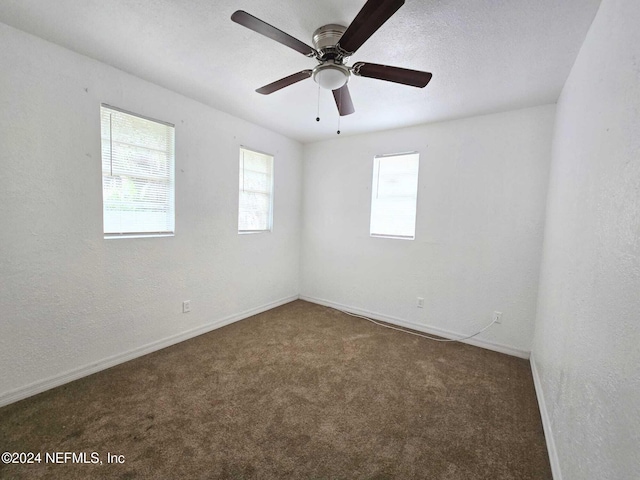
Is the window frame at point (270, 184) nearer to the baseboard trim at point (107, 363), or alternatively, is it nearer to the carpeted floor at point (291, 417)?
the baseboard trim at point (107, 363)

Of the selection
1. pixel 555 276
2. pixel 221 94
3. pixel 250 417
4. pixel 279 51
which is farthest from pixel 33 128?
pixel 555 276

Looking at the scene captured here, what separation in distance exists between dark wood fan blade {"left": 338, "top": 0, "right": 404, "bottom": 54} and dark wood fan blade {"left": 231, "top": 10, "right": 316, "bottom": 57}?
9.1 inches

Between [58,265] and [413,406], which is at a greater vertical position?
[58,265]

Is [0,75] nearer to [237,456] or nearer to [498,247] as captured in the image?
[237,456]

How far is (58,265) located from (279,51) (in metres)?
2.25

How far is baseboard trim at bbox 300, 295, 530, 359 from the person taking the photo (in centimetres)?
282

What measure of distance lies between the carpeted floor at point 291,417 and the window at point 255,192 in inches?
61.8

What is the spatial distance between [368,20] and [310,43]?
2.34 ft

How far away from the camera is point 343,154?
12.8 ft

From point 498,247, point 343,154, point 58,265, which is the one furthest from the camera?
point 343,154

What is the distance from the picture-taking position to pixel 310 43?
72.2 inches

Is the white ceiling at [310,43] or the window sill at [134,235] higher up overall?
the white ceiling at [310,43]

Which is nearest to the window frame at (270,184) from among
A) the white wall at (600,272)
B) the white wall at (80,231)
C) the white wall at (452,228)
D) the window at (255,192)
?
the window at (255,192)

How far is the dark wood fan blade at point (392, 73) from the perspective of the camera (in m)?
1.63
